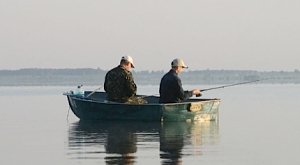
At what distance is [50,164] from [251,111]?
15.1 m

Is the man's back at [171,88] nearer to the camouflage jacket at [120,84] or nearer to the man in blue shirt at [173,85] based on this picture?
the man in blue shirt at [173,85]

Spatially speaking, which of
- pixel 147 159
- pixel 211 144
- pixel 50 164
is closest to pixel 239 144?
pixel 211 144

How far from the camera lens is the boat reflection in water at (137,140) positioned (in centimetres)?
1357

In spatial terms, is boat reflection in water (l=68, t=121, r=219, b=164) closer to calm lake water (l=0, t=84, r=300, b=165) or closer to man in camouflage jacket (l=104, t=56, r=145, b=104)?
calm lake water (l=0, t=84, r=300, b=165)

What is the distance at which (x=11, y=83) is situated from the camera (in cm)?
12212

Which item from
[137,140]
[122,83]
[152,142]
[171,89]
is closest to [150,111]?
[171,89]

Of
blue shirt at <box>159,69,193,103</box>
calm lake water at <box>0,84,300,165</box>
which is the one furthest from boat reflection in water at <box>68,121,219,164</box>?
blue shirt at <box>159,69,193,103</box>

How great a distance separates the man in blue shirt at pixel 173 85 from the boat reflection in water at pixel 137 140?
0.75 m

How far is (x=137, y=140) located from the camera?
53.7 feet

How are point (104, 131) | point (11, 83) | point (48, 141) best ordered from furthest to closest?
1. point (11, 83)
2. point (104, 131)
3. point (48, 141)

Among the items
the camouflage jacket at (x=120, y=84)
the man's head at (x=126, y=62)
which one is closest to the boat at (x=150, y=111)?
the camouflage jacket at (x=120, y=84)

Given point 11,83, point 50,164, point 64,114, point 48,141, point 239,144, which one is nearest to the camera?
point 50,164

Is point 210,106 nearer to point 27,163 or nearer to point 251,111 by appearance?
point 251,111

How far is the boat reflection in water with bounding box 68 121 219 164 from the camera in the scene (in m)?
13.6
